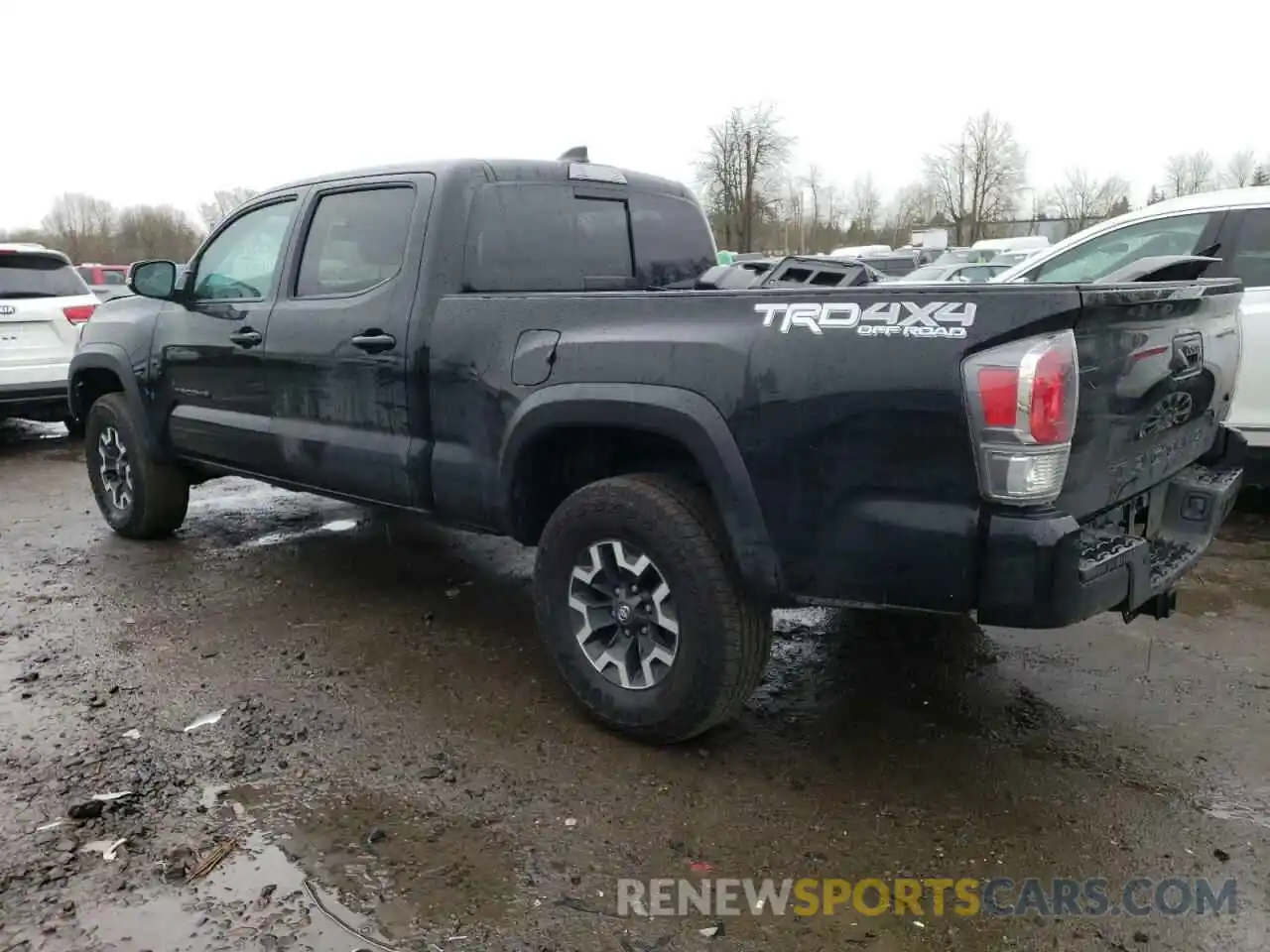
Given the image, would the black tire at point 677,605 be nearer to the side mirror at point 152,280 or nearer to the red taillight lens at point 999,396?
the red taillight lens at point 999,396

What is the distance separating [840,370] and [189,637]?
10.3 ft

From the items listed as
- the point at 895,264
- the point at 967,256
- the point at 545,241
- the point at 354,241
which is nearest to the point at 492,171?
the point at 545,241

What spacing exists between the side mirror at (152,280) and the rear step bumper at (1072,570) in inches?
170

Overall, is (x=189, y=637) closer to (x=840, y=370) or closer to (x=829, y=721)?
(x=829, y=721)

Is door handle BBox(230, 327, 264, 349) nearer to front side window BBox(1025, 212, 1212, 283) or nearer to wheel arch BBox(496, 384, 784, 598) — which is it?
wheel arch BBox(496, 384, 784, 598)

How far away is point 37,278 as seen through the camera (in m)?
8.72

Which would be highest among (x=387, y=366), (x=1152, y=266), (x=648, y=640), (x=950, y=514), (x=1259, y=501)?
(x=1152, y=266)

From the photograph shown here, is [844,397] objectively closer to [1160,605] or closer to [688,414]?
[688,414]

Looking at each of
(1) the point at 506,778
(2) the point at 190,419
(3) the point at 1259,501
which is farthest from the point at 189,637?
(3) the point at 1259,501

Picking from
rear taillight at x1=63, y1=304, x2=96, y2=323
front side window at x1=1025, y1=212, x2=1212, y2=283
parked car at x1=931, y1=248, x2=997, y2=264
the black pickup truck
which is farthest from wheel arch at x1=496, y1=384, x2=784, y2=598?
parked car at x1=931, y1=248, x2=997, y2=264

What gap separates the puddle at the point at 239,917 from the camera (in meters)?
2.36

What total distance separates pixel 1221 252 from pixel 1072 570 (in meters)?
4.06

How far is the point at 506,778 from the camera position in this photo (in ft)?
10.1

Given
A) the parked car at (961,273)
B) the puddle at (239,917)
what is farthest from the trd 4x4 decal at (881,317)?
the parked car at (961,273)
